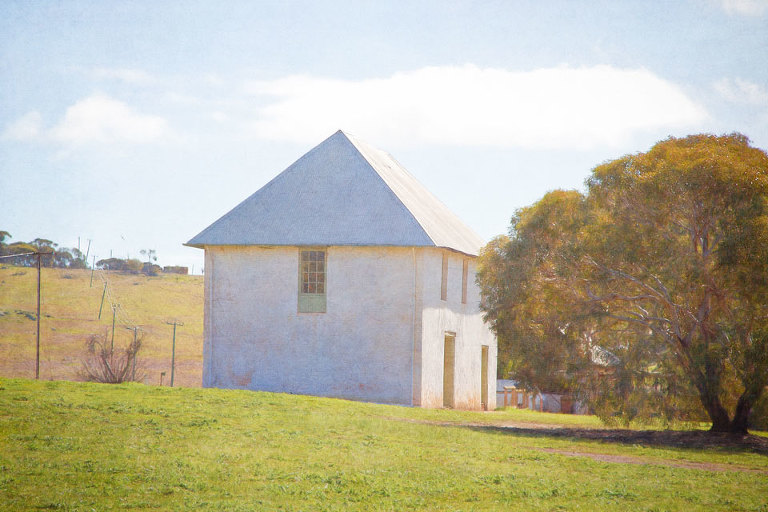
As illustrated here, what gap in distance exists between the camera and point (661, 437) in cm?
2091

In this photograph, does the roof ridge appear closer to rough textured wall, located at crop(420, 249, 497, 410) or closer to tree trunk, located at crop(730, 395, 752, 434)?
rough textured wall, located at crop(420, 249, 497, 410)

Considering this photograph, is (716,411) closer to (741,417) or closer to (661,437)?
(741,417)

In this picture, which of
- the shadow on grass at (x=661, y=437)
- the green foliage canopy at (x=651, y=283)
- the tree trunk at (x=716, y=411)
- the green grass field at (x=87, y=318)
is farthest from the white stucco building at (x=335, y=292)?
the green grass field at (x=87, y=318)

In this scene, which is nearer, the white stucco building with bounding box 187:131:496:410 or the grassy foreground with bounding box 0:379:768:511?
the grassy foreground with bounding box 0:379:768:511

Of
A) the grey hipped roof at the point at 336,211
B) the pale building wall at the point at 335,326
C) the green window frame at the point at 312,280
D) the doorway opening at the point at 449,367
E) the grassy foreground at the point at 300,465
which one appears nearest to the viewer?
the grassy foreground at the point at 300,465

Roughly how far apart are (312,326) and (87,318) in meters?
55.0

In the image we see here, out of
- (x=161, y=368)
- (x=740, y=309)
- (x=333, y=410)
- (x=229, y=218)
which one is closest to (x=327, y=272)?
(x=229, y=218)

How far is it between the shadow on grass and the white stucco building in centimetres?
648

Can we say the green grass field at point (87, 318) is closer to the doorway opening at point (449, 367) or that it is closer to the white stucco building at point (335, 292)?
the white stucco building at point (335, 292)

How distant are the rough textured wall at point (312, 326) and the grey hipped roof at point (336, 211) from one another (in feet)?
1.55

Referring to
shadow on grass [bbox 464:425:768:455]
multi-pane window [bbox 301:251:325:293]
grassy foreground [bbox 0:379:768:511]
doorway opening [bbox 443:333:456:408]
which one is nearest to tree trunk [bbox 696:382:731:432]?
shadow on grass [bbox 464:425:768:455]

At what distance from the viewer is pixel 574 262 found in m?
22.1

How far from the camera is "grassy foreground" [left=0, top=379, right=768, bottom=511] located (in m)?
11.0

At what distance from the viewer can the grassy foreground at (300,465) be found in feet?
36.2
